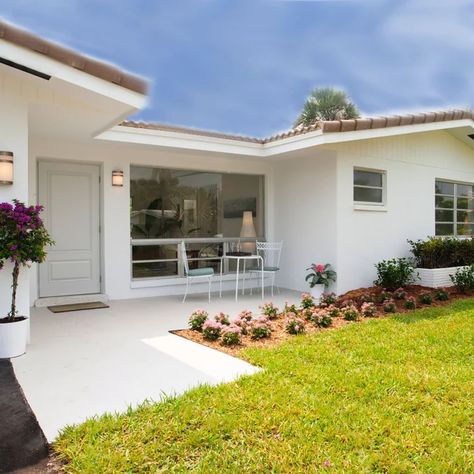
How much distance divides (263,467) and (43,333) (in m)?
4.36

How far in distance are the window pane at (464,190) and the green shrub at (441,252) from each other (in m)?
2.12

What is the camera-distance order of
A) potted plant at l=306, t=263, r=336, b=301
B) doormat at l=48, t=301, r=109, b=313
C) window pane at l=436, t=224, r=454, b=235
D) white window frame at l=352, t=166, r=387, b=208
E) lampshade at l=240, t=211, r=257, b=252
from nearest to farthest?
doormat at l=48, t=301, r=109, b=313 < potted plant at l=306, t=263, r=336, b=301 < white window frame at l=352, t=166, r=387, b=208 < lampshade at l=240, t=211, r=257, b=252 < window pane at l=436, t=224, r=454, b=235

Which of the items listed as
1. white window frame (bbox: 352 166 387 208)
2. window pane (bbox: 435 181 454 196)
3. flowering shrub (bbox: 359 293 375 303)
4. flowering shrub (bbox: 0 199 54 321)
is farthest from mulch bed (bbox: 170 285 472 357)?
window pane (bbox: 435 181 454 196)

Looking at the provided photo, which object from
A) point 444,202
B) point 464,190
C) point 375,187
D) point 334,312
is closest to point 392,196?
point 375,187

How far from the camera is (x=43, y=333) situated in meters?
6.07

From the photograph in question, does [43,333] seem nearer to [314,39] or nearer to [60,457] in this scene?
[60,457]

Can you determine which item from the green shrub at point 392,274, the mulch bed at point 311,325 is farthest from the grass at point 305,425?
the green shrub at point 392,274

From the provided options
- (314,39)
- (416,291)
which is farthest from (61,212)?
(314,39)

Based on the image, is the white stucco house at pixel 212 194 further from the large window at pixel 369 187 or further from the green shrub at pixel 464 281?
the green shrub at pixel 464 281

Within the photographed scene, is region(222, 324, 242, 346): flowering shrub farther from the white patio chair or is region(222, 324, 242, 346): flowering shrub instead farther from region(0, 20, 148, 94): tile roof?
the white patio chair

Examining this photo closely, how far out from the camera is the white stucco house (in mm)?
8242

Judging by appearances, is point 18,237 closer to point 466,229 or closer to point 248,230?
point 248,230

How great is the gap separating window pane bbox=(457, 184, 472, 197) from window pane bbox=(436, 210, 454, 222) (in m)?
0.75

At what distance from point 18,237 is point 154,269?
4.42m
